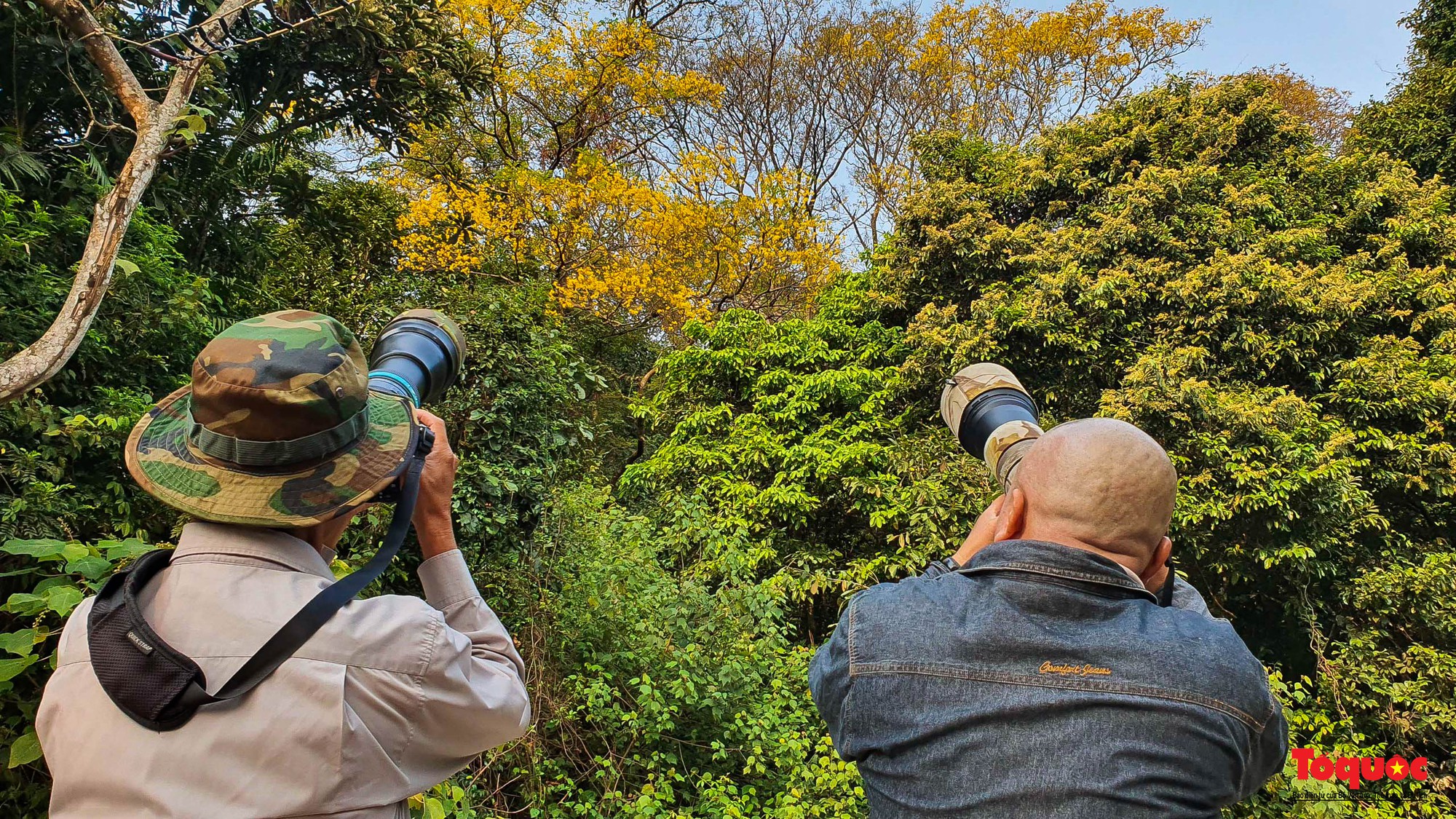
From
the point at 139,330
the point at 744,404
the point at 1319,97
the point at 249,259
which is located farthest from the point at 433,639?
the point at 1319,97

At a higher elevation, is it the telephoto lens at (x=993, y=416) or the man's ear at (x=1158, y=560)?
the telephoto lens at (x=993, y=416)

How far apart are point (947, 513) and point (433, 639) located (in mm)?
5659

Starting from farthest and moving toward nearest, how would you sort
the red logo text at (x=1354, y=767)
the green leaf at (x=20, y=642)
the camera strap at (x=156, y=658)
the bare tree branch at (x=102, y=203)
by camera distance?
the red logo text at (x=1354, y=767) < the bare tree branch at (x=102, y=203) < the green leaf at (x=20, y=642) < the camera strap at (x=156, y=658)

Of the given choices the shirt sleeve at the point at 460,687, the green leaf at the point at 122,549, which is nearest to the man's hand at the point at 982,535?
the shirt sleeve at the point at 460,687

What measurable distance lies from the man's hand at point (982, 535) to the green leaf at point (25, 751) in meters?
1.97

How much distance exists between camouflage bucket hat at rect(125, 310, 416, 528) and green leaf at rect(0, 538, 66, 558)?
964mm

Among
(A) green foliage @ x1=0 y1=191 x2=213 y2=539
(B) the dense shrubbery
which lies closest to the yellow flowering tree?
(B) the dense shrubbery

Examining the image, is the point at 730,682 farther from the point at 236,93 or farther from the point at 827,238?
the point at 827,238

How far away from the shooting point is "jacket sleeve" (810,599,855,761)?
120 cm

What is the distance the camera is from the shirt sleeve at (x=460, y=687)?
961mm

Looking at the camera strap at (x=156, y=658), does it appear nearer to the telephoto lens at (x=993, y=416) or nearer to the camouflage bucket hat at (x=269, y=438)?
the camouflage bucket hat at (x=269, y=438)

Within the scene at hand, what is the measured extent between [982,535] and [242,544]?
1.12m

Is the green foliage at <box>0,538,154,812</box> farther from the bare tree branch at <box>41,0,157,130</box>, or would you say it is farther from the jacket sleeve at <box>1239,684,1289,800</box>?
the jacket sleeve at <box>1239,684,1289,800</box>

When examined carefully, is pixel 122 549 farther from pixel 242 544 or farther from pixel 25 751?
pixel 242 544
